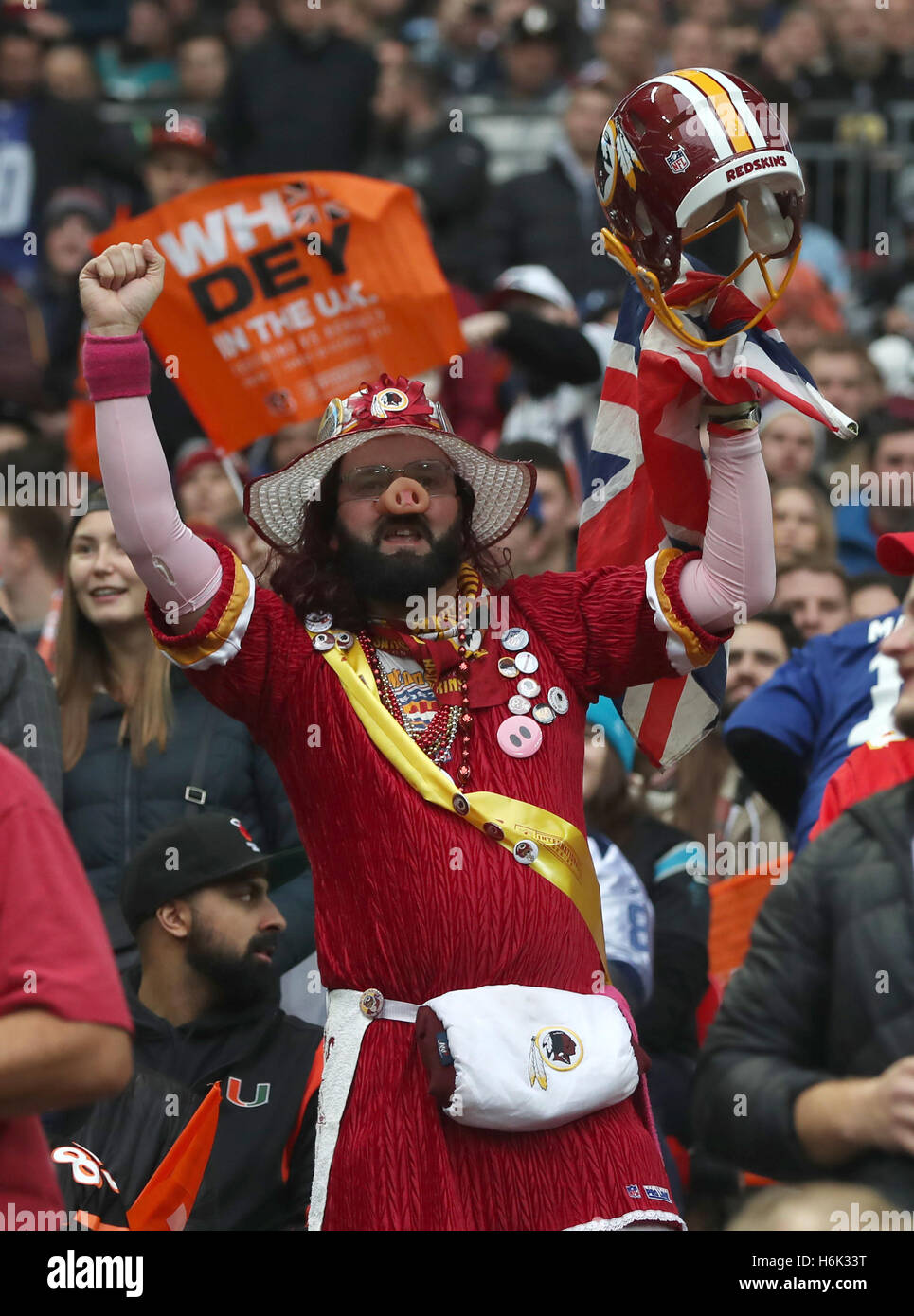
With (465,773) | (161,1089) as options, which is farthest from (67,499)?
(465,773)

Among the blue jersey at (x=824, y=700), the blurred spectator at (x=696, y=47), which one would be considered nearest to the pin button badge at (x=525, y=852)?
the blue jersey at (x=824, y=700)

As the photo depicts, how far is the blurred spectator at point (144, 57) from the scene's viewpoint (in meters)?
14.0

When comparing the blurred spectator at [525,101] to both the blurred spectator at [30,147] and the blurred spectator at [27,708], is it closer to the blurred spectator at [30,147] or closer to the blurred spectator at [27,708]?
the blurred spectator at [30,147]

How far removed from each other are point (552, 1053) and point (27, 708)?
1870 mm

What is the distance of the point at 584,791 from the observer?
587cm

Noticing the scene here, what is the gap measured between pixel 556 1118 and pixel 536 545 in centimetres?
363

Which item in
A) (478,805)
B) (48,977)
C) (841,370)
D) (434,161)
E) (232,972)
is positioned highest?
(434,161)

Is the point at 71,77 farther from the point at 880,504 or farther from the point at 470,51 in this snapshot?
the point at 880,504

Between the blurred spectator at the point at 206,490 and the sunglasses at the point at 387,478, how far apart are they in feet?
10.7

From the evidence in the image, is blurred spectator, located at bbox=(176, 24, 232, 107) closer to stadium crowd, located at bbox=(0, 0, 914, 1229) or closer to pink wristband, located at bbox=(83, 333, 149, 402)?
stadium crowd, located at bbox=(0, 0, 914, 1229)

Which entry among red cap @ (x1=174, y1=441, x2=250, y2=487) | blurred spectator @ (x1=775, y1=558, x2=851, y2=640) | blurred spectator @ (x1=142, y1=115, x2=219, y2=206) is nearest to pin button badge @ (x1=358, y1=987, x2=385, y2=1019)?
blurred spectator @ (x1=775, y1=558, x2=851, y2=640)

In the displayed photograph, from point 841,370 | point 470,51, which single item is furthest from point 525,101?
point 841,370

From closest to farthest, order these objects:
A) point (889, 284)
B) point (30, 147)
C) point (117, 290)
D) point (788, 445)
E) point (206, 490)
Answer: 1. point (117, 290)
2. point (206, 490)
3. point (788, 445)
4. point (889, 284)
5. point (30, 147)
